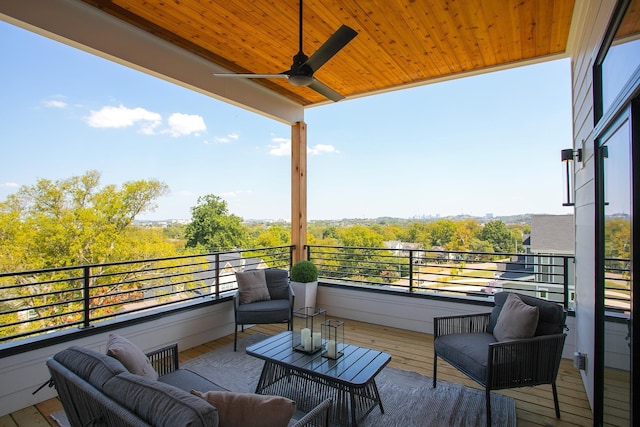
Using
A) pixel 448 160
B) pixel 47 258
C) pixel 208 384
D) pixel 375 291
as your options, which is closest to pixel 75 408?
pixel 208 384

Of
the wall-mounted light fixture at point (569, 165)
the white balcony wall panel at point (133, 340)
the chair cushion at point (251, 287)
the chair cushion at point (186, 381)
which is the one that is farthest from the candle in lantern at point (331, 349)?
the wall-mounted light fixture at point (569, 165)

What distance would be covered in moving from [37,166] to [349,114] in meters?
7.67

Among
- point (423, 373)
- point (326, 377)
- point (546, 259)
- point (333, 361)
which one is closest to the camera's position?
point (326, 377)

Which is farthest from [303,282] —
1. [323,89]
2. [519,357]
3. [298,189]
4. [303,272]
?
[519,357]

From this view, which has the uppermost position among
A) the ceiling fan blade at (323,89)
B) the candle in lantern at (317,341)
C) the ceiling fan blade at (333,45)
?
the ceiling fan blade at (333,45)

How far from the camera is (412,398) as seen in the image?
2.76m

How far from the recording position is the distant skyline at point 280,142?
254 inches

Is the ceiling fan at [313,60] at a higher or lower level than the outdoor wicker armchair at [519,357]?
higher

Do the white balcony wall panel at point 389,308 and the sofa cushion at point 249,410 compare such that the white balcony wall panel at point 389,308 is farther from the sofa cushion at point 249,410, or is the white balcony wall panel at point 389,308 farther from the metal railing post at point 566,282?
the sofa cushion at point 249,410

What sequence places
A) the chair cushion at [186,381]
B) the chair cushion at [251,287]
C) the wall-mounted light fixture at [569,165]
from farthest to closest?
Result: the chair cushion at [251,287] < the wall-mounted light fixture at [569,165] < the chair cushion at [186,381]

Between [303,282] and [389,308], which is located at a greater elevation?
[303,282]

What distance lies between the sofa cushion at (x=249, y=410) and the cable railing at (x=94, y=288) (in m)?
1.17

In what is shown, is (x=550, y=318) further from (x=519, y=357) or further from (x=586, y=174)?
(x=586, y=174)

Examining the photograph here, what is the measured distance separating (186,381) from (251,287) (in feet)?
6.75
